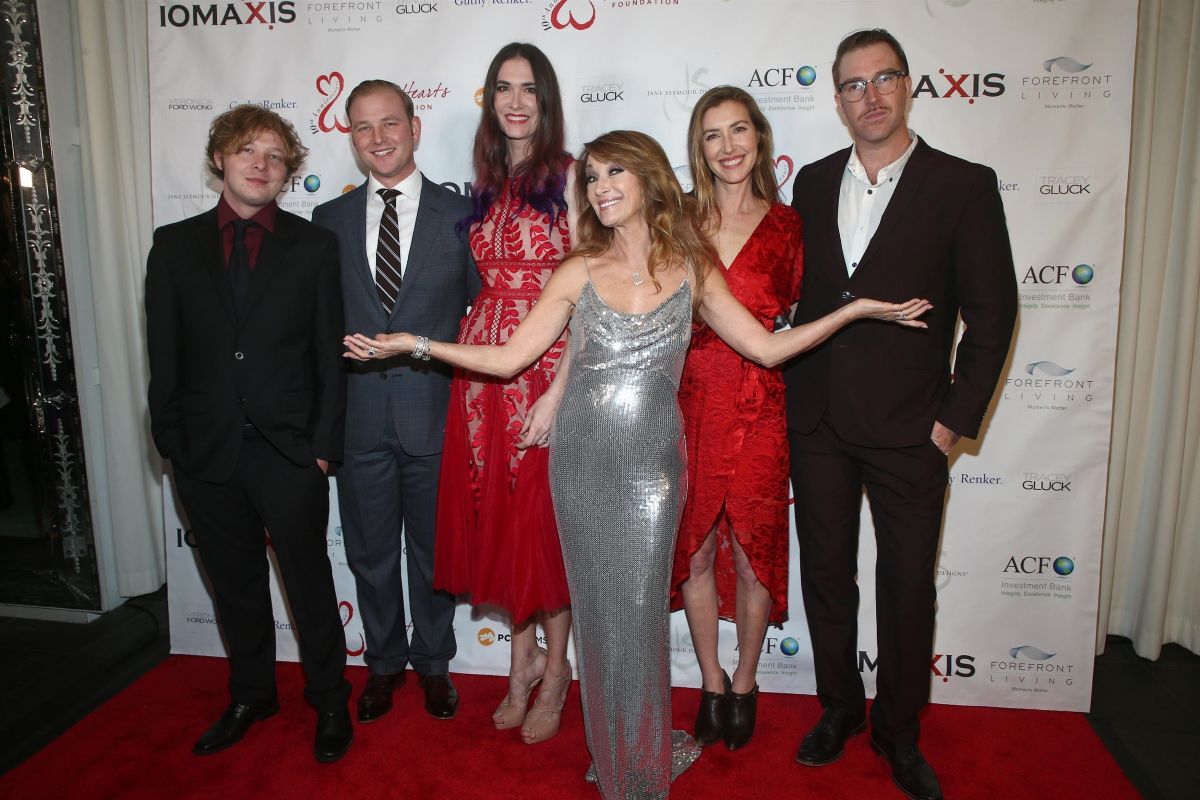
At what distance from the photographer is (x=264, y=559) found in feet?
9.45

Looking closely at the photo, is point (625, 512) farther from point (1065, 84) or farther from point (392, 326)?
point (1065, 84)

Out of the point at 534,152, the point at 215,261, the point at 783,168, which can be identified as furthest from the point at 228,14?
the point at 783,168

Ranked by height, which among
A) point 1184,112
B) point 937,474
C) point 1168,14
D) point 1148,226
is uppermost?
point 1168,14

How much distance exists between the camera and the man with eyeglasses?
2.49m

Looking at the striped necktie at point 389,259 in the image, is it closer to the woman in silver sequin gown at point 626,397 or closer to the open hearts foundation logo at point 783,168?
the woman in silver sequin gown at point 626,397

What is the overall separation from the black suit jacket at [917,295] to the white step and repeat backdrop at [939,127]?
69 cm

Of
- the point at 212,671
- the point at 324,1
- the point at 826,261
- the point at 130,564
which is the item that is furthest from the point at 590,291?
the point at 130,564

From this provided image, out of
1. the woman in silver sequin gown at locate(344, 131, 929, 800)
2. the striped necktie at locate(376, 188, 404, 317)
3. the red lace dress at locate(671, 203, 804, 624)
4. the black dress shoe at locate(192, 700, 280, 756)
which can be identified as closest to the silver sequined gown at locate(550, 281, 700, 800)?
the woman in silver sequin gown at locate(344, 131, 929, 800)

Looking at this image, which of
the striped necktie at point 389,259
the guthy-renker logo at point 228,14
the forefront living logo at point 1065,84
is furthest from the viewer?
the guthy-renker logo at point 228,14

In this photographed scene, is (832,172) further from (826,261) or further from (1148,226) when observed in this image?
(1148,226)

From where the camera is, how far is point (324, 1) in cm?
329

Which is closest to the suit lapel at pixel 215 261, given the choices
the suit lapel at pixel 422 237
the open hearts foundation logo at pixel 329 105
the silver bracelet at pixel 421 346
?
the suit lapel at pixel 422 237

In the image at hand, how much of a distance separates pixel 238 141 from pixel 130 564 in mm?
2537

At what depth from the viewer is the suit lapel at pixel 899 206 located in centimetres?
250
